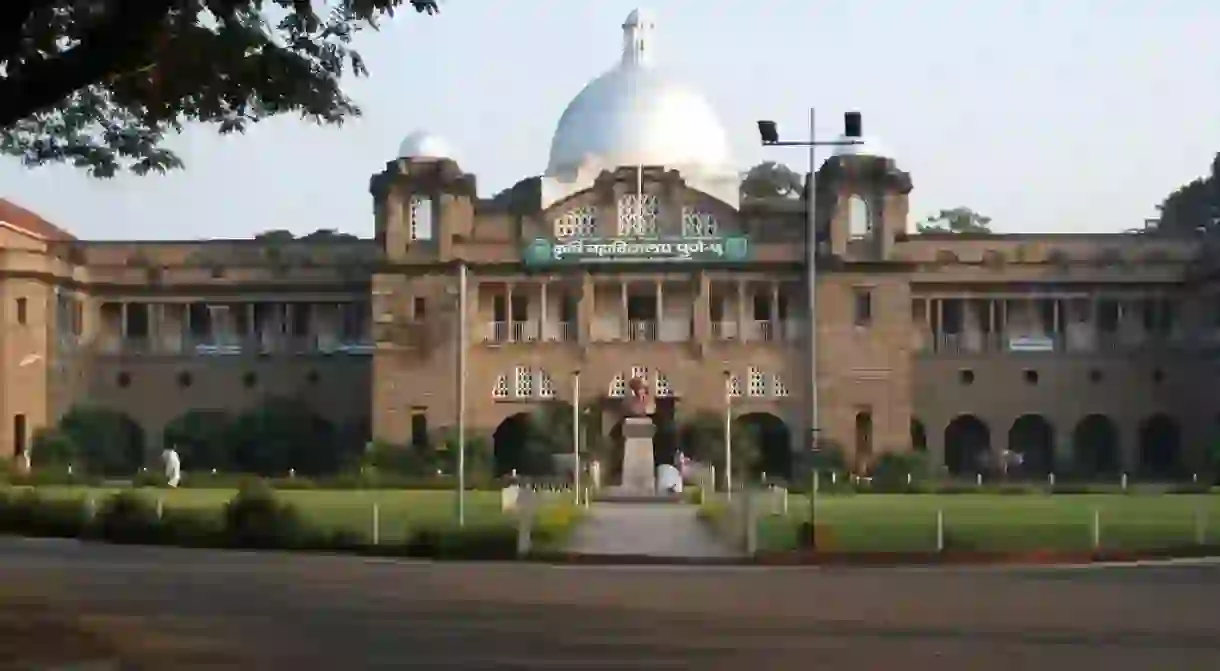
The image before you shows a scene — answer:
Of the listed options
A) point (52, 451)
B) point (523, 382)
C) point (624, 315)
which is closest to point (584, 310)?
point (624, 315)

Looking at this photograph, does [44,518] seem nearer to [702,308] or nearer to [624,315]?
[624,315]

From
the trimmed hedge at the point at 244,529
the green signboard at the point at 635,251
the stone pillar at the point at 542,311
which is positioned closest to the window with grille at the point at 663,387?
the green signboard at the point at 635,251

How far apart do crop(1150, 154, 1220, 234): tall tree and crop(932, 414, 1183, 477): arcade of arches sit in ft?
77.1

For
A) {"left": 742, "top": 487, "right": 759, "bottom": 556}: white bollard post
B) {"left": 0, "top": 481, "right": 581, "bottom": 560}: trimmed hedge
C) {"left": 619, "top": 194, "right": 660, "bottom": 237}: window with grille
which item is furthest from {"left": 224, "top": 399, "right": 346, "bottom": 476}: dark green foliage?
{"left": 742, "top": 487, "right": 759, "bottom": 556}: white bollard post

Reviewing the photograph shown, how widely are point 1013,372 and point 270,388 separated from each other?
31079 millimetres

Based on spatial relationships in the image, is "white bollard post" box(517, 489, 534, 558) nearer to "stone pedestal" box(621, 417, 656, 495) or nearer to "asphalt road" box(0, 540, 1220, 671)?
"asphalt road" box(0, 540, 1220, 671)

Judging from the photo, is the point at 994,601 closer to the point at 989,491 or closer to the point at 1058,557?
the point at 1058,557

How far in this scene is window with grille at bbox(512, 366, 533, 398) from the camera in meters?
72.4

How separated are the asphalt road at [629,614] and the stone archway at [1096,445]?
158ft

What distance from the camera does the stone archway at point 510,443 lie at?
70.8 m

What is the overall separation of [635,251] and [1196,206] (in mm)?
42281

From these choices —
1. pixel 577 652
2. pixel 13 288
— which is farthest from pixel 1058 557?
pixel 13 288

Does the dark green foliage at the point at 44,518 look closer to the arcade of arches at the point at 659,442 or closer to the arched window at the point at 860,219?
the arcade of arches at the point at 659,442

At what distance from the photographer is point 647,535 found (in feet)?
118
